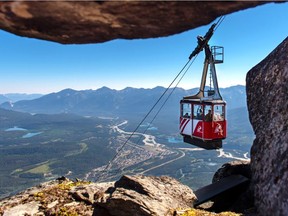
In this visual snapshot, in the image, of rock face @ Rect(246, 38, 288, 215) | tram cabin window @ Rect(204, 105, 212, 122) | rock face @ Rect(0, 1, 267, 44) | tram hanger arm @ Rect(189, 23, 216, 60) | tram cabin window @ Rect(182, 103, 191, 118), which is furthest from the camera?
tram cabin window @ Rect(182, 103, 191, 118)

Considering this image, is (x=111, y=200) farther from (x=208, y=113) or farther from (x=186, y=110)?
(x=186, y=110)

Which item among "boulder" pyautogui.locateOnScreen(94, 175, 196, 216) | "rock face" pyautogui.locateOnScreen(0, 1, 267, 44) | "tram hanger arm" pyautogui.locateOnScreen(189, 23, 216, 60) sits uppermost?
"tram hanger arm" pyautogui.locateOnScreen(189, 23, 216, 60)

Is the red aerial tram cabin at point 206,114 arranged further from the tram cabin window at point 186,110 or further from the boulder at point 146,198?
the boulder at point 146,198

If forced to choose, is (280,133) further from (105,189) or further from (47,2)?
(47,2)

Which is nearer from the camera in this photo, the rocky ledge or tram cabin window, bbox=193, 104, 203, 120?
the rocky ledge

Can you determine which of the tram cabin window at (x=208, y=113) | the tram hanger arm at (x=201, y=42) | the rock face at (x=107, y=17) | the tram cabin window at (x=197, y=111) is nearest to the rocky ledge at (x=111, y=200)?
the rock face at (x=107, y=17)

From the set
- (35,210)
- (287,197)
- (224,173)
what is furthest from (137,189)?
(224,173)

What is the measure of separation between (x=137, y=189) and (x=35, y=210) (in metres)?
4.36

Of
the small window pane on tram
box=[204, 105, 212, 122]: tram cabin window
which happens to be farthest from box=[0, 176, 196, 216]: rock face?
the small window pane on tram

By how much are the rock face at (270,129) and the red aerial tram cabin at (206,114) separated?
6959 millimetres

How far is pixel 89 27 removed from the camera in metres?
5.59

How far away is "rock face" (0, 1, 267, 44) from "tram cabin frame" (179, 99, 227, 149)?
1953cm

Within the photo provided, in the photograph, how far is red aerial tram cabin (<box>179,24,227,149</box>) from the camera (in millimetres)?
24750

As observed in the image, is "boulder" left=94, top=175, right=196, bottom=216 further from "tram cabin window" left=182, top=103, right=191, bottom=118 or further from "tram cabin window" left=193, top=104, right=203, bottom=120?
"tram cabin window" left=182, top=103, right=191, bottom=118
